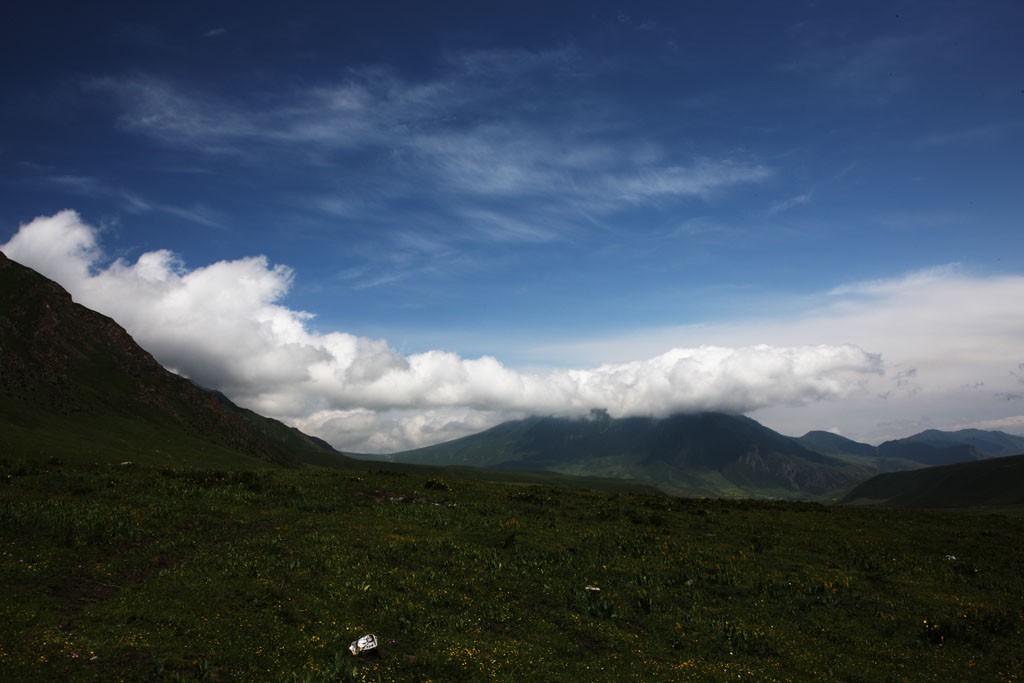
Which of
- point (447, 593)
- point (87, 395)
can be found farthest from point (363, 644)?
point (87, 395)

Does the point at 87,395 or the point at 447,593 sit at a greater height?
the point at 87,395

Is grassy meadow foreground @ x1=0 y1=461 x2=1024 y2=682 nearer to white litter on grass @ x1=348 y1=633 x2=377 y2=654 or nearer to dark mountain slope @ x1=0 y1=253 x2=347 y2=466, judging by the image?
white litter on grass @ x1=348 y1=633 x2=377 y2=654

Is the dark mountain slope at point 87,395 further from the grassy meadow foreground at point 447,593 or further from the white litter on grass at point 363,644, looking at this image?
the white litter on grass at point 363,644

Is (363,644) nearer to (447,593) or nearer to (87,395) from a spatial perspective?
(447,593)

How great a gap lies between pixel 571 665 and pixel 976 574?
2479 centimetres

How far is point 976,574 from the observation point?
84.2 ft

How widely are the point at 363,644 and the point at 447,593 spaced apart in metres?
5.00

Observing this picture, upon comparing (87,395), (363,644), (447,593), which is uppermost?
(87,395)

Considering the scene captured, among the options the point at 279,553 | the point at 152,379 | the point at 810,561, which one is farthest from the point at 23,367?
the point at 810,561

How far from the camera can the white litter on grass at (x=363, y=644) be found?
14.4 meters

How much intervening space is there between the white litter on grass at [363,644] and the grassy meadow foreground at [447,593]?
216mm

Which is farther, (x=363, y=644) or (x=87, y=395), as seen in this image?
(x=87, y=395)

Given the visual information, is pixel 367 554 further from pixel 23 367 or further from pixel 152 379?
pixel 152 379

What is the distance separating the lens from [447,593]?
1912 centimetres
